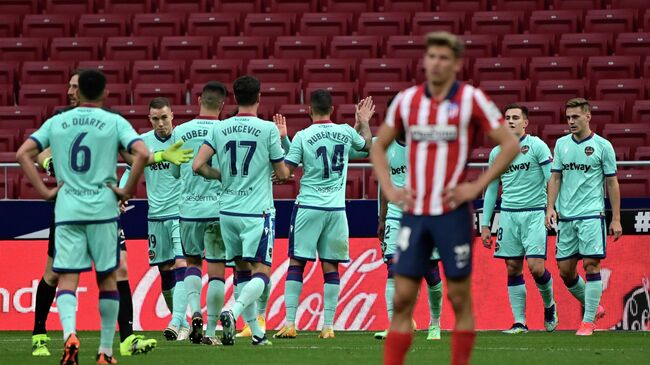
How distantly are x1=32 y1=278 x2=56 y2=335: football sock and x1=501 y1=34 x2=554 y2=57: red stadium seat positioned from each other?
11.6 metres

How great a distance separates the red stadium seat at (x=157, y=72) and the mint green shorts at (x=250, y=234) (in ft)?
33.2

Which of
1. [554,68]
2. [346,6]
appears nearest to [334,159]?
[554,68]

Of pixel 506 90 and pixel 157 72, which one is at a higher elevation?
pixel 157 72

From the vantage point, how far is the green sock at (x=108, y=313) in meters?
8.97

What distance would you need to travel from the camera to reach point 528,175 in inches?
537

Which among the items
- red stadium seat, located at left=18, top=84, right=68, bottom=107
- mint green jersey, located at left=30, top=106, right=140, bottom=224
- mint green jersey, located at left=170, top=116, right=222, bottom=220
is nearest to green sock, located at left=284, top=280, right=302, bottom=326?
mint green jersey, located at left=170, top=116, right=222, bottom=220

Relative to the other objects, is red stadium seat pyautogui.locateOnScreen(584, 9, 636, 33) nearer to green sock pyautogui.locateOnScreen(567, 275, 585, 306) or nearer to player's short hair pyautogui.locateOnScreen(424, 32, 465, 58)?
green sock pyautogui.locateOnScreen(567, 275, 585, 306)

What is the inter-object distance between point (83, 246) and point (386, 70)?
11.8 metres

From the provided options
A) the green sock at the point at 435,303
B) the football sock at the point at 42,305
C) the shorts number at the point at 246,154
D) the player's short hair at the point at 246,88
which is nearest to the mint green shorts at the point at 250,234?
the shorts number at the point at 246,154

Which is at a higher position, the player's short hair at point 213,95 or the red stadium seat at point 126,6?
the red stadium seat at point 126,6

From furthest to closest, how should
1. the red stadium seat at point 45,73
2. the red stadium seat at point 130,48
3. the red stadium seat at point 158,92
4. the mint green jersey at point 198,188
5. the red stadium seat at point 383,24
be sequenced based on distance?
the red stadium seat at point 383,24 < the red stadium seat at point 130,48 < the red stadium seat at point 45,73 < the red stadium seat at point 158,92 < the mint green jersey at point 198,188

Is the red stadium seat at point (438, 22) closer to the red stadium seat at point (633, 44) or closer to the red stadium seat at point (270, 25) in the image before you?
the red stadium seat at point (270, 25)

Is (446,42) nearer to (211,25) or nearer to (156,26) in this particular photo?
(211,25)

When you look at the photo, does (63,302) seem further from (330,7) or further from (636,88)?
(330,7)
